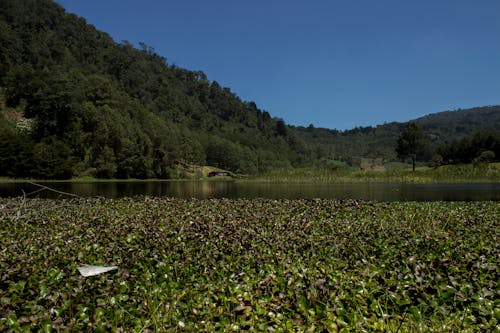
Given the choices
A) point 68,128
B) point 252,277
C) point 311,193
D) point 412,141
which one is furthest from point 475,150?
point 252,277

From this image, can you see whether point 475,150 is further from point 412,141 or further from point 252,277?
point 252,277

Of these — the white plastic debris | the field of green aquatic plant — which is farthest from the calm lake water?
the white plastic debris

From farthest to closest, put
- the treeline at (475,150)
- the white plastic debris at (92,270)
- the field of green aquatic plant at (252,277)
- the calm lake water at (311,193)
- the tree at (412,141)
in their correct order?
the tree at (412,141), the treeline at (475,150), the calm lake water at (311,193), the white plastic debris at (92,270), the field of green aquatic plant at (252,277)

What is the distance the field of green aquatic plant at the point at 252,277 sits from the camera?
5988 mm

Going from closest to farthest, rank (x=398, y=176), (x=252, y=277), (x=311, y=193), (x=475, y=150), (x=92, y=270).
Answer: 1. (x=252, y=277)
2. (x=92, y=270)
3. (x=311, y=193)
4. (x=398, y=176)
5. (x=475, y=150)

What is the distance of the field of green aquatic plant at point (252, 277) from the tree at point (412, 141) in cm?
11699

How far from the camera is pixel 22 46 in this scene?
168000mm

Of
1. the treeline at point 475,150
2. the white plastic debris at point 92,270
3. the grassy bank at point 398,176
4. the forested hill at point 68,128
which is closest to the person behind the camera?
the white plastic debris at point 92,270

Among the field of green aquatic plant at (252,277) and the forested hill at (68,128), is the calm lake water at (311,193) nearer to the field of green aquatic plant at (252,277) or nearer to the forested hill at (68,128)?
the field of green aquatic plant at (252,277)

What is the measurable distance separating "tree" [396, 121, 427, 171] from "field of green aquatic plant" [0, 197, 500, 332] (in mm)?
116992

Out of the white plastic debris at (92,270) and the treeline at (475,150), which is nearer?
the white plastic debris at (92,270)

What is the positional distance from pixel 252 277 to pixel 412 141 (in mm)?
127970

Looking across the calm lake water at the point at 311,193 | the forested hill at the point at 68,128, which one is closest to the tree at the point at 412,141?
the calm lake water at the point at 311,193

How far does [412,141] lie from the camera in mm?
125062
